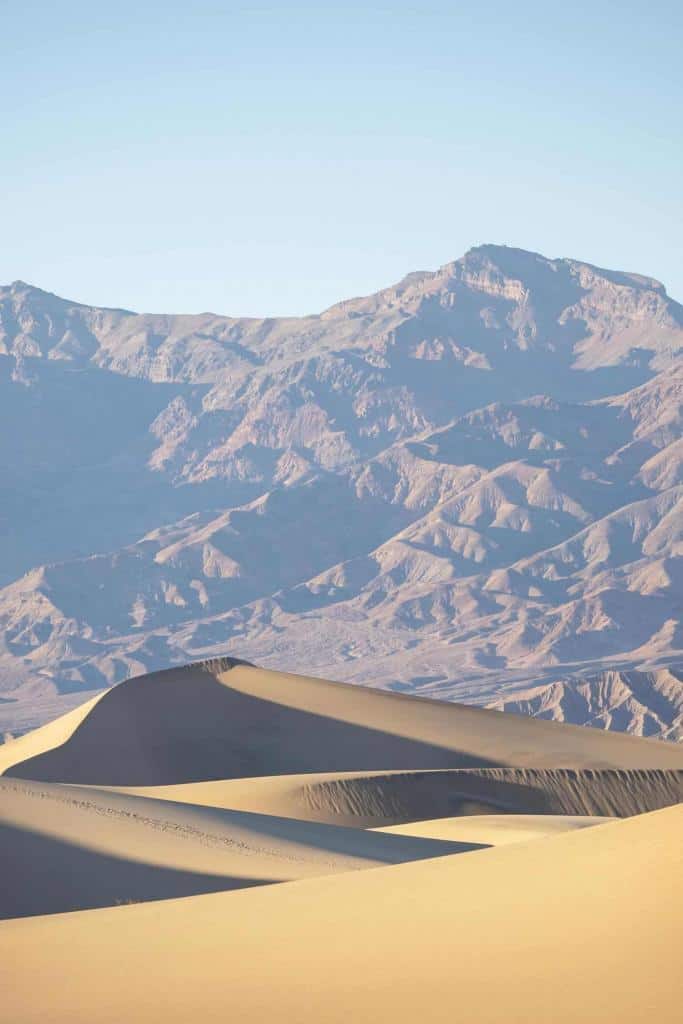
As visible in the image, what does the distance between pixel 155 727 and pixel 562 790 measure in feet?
48.0

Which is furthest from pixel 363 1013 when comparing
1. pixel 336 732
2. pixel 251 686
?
pixel 251 686

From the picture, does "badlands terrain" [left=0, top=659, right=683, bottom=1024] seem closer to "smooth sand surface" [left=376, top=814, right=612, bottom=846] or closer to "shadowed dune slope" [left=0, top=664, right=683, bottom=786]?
"smooth sand surface" [left=376, top=814, right=612, bottom=846]

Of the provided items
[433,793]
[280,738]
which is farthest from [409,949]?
[280,738]

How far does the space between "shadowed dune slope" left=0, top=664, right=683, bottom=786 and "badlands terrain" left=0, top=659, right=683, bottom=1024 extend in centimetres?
621

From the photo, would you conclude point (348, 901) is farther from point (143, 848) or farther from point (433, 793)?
point (433, 793)

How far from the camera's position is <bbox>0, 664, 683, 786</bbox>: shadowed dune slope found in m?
52.2

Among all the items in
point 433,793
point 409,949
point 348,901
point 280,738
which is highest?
point 348,901

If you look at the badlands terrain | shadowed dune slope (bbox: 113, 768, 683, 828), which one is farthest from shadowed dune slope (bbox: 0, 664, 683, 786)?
the badlands terrain

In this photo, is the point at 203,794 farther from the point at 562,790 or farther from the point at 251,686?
the point at 251,686

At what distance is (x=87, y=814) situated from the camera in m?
27.2

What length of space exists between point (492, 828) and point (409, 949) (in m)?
21.5

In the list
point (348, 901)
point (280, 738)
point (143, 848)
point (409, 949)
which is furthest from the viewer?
point (280, 738)

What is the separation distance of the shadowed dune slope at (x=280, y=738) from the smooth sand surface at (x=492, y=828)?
541 inches

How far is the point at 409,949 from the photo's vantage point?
13664 mm
